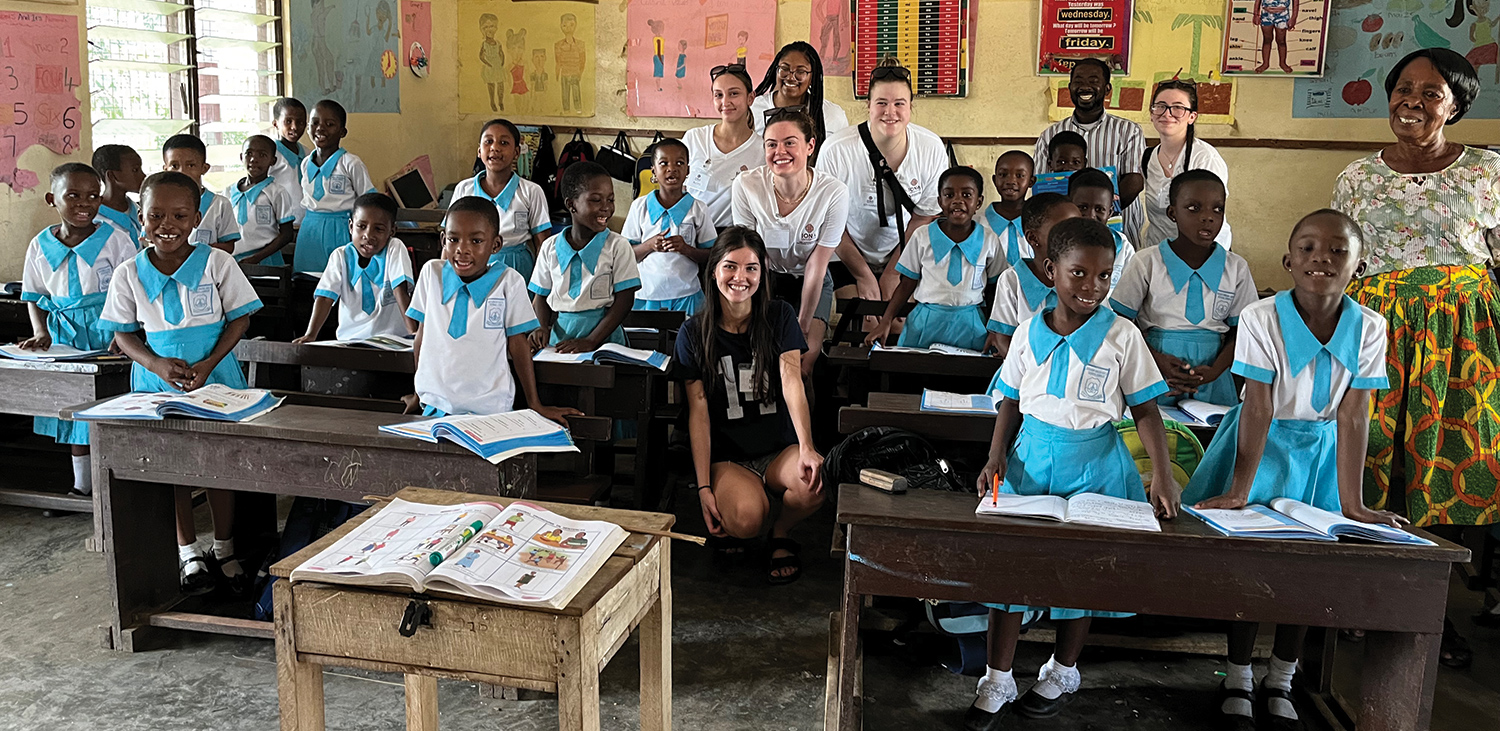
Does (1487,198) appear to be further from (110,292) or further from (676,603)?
(110,292)

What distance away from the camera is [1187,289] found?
3221mm

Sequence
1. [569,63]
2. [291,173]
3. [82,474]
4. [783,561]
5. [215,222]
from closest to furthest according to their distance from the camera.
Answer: [783,561], [82,474], [215,222], [291,173], [569,63]

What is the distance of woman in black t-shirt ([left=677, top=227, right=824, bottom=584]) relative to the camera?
3246mm

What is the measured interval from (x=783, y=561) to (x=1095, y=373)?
4.47 feet

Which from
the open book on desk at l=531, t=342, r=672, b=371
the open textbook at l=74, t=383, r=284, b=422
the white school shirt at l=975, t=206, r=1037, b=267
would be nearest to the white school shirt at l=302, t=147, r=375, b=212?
the open book on desk at l=531, t=342, r=672, b=371

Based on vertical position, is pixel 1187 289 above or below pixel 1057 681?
above

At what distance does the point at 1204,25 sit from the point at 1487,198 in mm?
4043

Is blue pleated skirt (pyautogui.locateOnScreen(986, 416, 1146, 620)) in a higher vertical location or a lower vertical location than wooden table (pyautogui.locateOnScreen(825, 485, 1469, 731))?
higher

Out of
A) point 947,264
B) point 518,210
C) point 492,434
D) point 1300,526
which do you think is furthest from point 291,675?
point 518,210

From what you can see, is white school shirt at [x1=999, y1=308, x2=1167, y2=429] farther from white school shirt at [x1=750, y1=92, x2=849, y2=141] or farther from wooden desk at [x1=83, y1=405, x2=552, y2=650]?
white school shirt at [x1=750, y1=92, x2=849, y2=141]

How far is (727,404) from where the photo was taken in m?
3.36

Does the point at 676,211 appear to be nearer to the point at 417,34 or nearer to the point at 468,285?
the point at 468,285

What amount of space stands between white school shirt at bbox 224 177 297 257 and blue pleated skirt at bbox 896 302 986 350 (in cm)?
336

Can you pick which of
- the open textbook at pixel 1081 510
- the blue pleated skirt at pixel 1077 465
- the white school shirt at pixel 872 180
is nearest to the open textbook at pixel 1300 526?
the open textbook at pixel 1081 510
